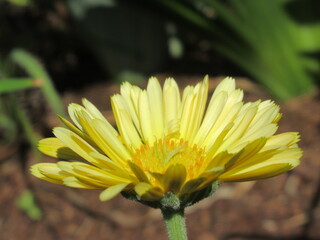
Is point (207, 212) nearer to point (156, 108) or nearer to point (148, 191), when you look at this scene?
point (156, 108)

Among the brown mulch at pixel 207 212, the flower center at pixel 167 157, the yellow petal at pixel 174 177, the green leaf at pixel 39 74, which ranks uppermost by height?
the green leaf at pixel 39 74

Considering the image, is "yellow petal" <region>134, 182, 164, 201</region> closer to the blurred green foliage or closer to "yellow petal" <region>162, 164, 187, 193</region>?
"yellow petal" <region>162, 164, 187, 193</region>

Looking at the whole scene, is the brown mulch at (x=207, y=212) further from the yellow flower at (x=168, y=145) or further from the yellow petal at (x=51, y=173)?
the yellow petal at (x=51, y=173)

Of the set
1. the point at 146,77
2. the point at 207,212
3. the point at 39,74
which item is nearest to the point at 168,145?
the point at 207,212

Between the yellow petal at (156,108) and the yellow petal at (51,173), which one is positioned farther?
the yellow petal at (156,108)

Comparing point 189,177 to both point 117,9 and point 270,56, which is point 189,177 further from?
point 117,9

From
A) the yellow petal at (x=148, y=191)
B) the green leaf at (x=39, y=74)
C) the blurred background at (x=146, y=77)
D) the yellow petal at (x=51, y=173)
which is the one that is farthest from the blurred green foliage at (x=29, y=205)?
the yellow petal at (x=148, y=191)
